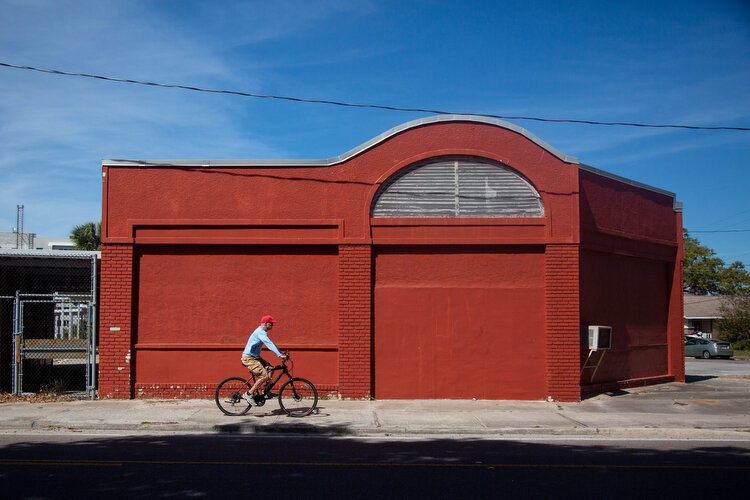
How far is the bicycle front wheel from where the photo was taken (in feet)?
41.5

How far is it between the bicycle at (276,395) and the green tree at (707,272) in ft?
212

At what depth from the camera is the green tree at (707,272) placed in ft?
230

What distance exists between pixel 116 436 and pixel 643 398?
35.1 ft

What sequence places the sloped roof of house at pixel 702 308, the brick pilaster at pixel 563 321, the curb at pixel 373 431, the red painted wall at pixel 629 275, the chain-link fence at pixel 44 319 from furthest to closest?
the sloped roof of house at pixel 702 308, the red painted wall at pixel 629 275, the brick pilaster at pixel 563 321, the chain-link fence at pixel 44 319, the curb at pixel 373 431

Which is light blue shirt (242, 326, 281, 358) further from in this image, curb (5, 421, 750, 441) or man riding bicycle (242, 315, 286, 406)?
curb (5, 421, 750, 441)

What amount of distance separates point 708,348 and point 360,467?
3791cm

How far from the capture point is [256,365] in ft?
41.2

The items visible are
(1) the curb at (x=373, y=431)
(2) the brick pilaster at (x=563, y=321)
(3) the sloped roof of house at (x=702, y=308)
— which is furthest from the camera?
(3) the sloped roof of house at (x=702, y=308)

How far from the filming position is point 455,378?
47.6 ft

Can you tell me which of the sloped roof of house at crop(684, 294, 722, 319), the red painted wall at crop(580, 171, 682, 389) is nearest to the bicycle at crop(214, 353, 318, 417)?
the red painted wall at crop(580, 171, 682, 389)

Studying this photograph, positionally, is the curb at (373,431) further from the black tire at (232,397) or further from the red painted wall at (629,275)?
the red painted wall at (629,275)

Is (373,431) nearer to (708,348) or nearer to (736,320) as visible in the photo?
(708,348)

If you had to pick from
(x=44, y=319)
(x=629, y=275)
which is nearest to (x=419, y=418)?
(x=629, y=275)

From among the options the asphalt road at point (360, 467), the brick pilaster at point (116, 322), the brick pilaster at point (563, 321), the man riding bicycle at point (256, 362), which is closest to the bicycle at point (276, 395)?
the man riding bicycle at point (256, 362)
